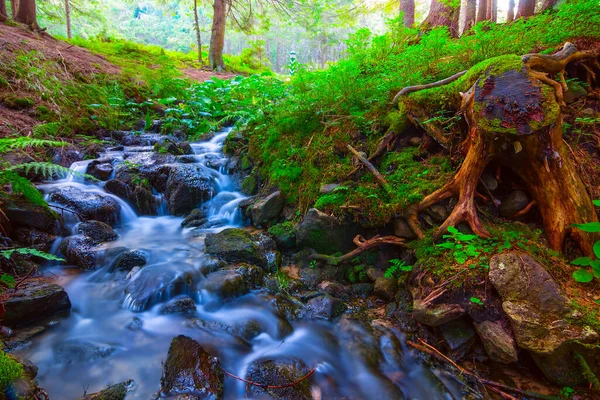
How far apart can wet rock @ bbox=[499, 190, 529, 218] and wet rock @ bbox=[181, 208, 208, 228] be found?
4.74 metres

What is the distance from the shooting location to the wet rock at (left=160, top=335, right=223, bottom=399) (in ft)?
8.46

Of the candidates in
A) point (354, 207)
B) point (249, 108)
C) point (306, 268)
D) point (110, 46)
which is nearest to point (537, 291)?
point (354, 207)

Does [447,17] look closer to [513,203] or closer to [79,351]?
[513,203]

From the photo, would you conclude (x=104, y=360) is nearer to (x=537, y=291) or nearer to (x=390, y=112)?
(x=537, y=291)

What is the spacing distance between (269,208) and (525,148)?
3574 mm

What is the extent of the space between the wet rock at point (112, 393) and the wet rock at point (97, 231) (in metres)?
2.92

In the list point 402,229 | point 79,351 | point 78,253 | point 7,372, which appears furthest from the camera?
point 78,253

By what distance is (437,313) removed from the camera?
291cm

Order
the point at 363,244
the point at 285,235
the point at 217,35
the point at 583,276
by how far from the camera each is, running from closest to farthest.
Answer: the point at 583,276
the point at 363,244
the point at 285,235
the point at 217,35

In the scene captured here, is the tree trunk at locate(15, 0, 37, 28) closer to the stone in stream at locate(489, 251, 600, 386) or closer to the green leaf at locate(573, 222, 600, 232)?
the stone in stream at locate(489, 251, 600, 386)

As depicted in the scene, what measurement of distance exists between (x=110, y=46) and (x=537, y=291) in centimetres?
1858

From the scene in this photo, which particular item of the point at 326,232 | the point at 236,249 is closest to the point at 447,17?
the point at 326,232

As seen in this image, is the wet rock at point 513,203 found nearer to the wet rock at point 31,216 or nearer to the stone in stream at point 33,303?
the stone in stream at point 33,303

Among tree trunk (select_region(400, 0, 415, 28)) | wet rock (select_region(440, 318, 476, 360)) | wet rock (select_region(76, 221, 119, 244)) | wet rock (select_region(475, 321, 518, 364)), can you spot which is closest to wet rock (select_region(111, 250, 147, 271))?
wet rock (select_region(76, 221, 119, 244))
